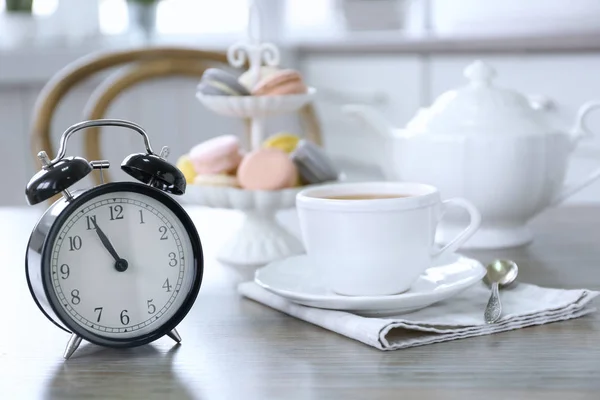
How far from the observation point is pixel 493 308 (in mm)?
785

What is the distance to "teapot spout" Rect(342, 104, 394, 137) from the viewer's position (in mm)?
1211

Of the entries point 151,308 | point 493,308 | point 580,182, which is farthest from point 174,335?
point 580,182

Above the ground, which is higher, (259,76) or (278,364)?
(259,76)

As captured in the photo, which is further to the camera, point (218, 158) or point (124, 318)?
point (218, 158)

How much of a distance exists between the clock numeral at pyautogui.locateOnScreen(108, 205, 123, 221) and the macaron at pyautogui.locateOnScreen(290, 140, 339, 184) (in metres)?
0.38

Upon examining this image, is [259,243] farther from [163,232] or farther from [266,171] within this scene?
[163,232]

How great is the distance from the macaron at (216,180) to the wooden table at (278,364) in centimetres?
23

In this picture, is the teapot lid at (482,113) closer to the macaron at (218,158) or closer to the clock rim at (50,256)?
the macaron at (218,158)

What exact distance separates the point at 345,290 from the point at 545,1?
203 cm

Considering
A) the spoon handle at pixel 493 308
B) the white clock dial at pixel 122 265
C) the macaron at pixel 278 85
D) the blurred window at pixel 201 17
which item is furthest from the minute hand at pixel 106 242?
the blurred window at pixel 201 17

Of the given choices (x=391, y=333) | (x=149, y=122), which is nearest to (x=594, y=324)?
(x=391, y=333)

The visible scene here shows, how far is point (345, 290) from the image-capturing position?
0.82m

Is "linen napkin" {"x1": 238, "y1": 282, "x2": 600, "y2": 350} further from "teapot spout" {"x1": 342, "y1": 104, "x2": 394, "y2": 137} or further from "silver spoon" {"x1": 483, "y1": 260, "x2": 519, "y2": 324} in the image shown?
"teapot spout" {"x1": 342, "y1": 104, "x2": 394, "y2": 137}

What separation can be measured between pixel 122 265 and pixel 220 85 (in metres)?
0.41
